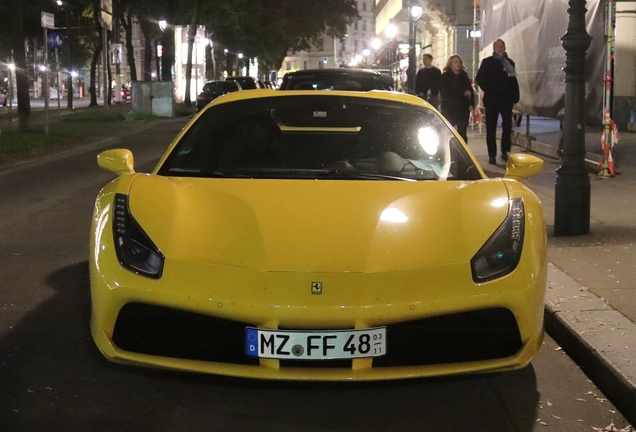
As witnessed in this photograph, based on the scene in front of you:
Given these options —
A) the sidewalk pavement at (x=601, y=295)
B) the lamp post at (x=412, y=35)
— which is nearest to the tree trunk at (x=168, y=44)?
the lamp post at (x=412, y=35)

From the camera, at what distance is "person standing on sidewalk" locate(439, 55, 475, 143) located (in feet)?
50.5

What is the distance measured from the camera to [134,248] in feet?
12.8

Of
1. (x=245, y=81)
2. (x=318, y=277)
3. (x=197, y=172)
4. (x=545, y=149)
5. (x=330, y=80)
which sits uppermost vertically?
(x=330, y=80)

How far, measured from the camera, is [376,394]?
419 cm

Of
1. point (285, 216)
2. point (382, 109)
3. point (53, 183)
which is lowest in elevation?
point (53, 183)

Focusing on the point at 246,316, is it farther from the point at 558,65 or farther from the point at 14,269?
the point at 558,65

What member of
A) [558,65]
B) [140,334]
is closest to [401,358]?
[140,334]

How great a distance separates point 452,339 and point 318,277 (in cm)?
57

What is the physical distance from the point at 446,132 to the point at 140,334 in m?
2.17

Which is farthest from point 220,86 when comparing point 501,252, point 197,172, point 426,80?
point 501,252

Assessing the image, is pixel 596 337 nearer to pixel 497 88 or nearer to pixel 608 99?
pixel 608 99

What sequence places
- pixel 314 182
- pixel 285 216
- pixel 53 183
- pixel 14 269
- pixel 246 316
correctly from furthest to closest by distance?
pixel 53 183 → pixel 14 269 → pixel 314 182 → pixel 285 216 → pixel 246 316

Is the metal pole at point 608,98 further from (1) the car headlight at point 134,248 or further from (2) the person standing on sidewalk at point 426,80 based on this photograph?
(1) the car headlight at point 134,248

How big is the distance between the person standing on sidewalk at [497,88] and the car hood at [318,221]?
10.4 meters
